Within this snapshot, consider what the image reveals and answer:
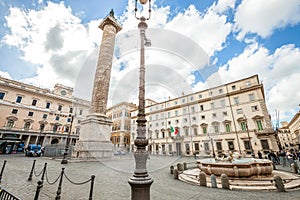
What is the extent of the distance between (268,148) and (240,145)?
4.07m

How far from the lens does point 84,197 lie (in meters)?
4.71

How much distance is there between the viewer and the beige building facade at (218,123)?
2567cm

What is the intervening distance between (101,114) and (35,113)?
1093 inches

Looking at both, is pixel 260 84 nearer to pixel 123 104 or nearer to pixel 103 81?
pixel 103 81

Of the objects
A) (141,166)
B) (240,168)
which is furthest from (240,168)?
(141,166)

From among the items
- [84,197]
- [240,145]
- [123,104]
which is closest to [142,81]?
[84,197]

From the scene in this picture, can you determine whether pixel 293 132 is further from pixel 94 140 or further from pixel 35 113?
pixel 35 113

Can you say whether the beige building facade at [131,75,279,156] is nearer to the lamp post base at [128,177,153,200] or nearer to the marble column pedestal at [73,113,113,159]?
the marble column pedestal at [73,113,113,159]

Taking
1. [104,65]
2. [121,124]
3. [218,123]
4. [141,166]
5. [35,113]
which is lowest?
[141,166]

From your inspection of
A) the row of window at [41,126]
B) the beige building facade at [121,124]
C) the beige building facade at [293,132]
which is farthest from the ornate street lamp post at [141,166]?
the beige building facade at [121,124]

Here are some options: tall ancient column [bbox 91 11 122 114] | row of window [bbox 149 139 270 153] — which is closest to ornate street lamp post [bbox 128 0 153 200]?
tall ancient column [bbox 91 11 122 114]

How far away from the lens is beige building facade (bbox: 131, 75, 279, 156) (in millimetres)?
25672

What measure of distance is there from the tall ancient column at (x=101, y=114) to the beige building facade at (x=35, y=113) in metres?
12.3

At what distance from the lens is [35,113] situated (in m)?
33.8
